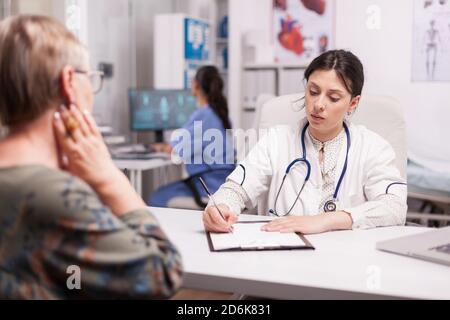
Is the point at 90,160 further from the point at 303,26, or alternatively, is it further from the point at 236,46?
the point at 303,26

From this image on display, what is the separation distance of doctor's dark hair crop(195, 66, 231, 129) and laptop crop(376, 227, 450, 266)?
7.35 feet

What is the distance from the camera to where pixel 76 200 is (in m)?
0.70

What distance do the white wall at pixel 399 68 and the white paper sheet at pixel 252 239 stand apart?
6.36 ft

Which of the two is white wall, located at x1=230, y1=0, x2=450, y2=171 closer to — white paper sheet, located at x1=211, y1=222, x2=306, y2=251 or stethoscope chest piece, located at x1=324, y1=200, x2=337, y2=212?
stethoscope chest piece, located at x1=324, y1=200, x2=337, y2=212

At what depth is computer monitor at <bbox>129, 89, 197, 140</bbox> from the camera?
13.7 ft

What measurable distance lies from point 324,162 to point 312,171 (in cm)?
5

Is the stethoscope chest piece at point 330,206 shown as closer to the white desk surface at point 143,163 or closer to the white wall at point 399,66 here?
the white wall at point 399,66

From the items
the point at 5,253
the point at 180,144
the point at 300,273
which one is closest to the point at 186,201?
the point at 180,144

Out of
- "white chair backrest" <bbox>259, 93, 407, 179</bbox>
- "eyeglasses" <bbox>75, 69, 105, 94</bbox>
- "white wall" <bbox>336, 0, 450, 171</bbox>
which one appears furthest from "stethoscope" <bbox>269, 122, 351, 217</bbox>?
"white wall" <bbox>336, 0, 450, 171</bbox>

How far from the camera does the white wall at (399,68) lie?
299 cm

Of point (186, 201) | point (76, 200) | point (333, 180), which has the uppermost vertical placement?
point (76, 200)

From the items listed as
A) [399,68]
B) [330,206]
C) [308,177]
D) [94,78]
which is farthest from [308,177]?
Result: [399,68]

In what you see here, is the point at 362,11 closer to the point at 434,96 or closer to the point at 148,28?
the point at 434,96
